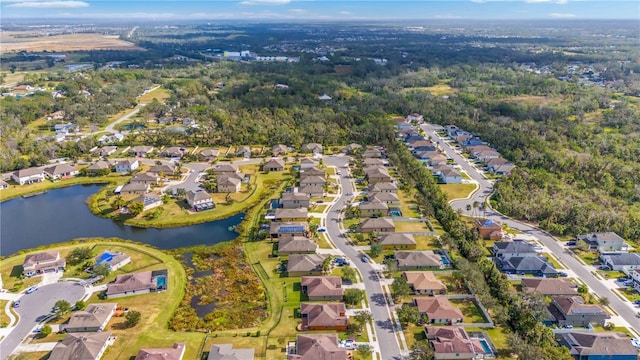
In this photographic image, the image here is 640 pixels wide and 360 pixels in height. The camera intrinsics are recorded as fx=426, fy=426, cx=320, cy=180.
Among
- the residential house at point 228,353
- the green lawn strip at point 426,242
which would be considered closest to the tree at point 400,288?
the green lawn strip at point 426,242

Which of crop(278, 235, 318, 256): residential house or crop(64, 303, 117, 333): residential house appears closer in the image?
crop(64, 303, 117, 333): residential house

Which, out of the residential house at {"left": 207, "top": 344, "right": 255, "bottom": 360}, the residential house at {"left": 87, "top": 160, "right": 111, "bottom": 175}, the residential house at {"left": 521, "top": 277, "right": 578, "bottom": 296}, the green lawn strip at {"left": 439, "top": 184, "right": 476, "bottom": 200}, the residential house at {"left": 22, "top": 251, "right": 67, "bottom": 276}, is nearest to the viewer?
the residential house at {"left": 207, "top": 344, "right": 255, "bottom": 360}

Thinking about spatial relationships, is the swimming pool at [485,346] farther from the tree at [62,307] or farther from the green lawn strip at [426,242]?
the tree at [62,307]

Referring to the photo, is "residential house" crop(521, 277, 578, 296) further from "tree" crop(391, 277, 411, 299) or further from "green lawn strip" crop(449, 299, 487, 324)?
"tree" crop(391, 277, 411, 299)

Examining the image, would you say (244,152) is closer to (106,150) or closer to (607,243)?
(106,150)

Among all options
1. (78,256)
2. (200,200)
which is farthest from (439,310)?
(78,256)

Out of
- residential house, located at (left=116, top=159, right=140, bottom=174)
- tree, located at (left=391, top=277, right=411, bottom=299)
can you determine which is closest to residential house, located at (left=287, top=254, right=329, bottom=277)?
tree, located at (left=391, top=277, right=411, bottom=299)

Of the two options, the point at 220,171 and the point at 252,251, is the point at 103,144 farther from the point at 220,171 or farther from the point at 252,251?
the point at 252,251

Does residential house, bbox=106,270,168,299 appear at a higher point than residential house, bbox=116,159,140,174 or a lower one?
lower
